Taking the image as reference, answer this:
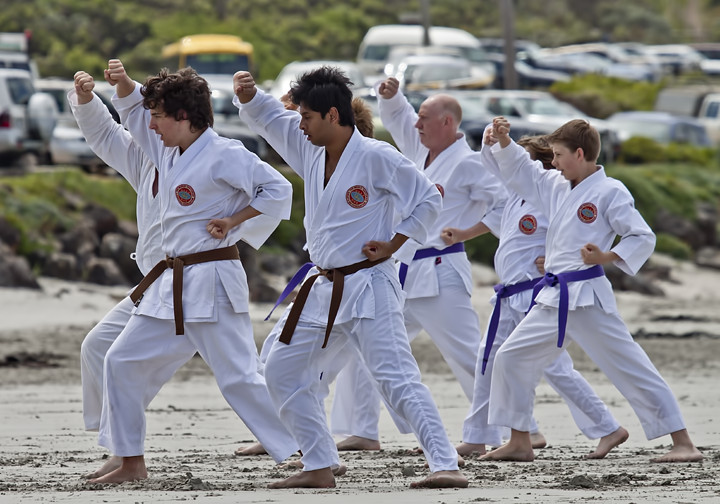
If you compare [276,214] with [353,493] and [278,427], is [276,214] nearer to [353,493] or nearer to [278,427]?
[278,427]

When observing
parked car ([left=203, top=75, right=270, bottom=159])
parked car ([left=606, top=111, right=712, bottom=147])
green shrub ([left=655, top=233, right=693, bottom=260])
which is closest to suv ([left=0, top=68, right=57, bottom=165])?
parked car ([left=203, top=75, right=270, bottom=159])

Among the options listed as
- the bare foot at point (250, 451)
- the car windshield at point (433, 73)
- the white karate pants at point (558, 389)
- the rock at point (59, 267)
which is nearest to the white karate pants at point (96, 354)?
the bare foot at point (250, 451)

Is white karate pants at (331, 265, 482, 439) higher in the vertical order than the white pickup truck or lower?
higher

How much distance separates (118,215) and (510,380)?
38.1 feet

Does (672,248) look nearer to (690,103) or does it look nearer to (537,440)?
(537,440)

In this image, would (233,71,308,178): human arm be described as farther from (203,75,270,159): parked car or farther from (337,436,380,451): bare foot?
(203,75,270,159): parked car

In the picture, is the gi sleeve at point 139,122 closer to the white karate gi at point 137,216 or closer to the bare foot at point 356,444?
the white karate gi at point 137,216

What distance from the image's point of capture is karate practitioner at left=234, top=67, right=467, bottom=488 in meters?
5.95

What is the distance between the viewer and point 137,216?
259 inches

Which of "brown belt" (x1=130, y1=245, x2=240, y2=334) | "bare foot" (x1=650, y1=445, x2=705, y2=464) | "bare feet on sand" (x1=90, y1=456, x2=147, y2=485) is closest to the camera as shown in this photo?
"bare feet on sand" (x1=90, y1=456, x2=147, y2=485)

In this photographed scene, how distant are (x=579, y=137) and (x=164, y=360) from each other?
2.55m

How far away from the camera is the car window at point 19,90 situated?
2194 cm

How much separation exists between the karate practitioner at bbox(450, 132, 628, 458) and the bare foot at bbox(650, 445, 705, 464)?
1.70ft

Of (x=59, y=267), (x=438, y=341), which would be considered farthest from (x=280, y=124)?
(x=59, y=267)
